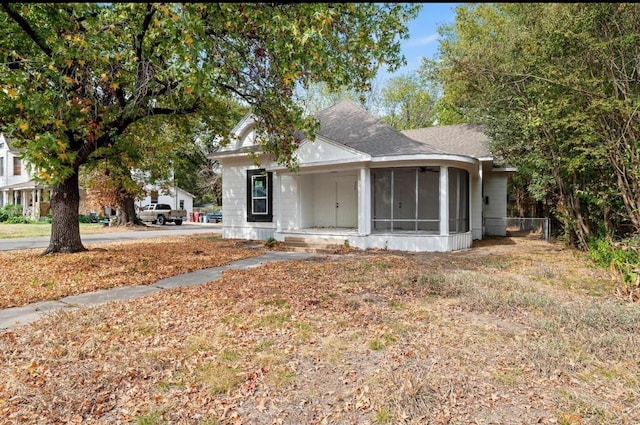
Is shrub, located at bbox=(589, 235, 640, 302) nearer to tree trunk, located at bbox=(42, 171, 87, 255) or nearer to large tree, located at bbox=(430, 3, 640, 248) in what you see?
large tree, located at bbox=(430, 3, 640, 248)

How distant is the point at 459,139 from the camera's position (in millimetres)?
17922

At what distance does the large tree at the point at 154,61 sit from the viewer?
502 cm

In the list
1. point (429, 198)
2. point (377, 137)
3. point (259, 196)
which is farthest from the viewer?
point (429, 198)

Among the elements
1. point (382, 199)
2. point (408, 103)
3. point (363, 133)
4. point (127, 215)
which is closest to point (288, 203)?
point (363, 133)

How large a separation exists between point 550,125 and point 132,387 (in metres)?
10.3

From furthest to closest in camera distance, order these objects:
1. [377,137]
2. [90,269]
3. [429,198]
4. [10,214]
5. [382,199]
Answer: [10,214] < [382,199] < [429,198] < [377,137] < [90,269]

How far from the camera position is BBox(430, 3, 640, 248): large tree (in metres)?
7.62

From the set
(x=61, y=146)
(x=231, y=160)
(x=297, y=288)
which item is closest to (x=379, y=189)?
(x=231, y=160)

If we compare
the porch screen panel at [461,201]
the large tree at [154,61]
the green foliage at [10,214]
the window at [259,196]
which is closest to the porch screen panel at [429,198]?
the porch screen panel at [461,201]

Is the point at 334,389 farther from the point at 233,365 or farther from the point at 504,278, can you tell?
the point at 504,278

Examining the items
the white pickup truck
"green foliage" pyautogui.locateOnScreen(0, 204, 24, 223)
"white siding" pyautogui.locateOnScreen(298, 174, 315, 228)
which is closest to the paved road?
"white siding" pyautogui.locateOnScreen(298, 174, 315, 228)

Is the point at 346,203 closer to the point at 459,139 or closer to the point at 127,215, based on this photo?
the point at 459,139

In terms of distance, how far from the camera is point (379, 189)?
607 inches

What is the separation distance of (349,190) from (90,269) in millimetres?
9210
